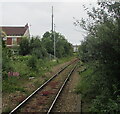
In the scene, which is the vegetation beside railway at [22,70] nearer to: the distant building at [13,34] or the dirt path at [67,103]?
the dirt path at [67,103]

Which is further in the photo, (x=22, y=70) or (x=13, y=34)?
(x=13, y=34)

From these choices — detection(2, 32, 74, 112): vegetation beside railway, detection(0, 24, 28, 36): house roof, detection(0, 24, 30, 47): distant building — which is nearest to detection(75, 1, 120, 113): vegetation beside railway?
detection(2, 32, 74, 112): vegetation beside railway

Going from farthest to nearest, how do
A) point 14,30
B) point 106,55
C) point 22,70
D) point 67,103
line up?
point 14,30, point 22,70, point 67,103, point 106,55

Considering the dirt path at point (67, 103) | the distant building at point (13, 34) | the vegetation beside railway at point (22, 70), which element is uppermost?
the distant building at point (13, 34)

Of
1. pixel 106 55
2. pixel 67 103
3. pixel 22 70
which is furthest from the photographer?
pixel 22 70

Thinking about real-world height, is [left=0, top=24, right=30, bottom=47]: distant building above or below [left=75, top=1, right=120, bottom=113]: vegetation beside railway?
above

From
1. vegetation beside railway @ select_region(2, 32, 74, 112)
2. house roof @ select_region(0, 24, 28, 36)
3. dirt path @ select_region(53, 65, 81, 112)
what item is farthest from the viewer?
house roof @ select_region(0, 24, 28, 36)

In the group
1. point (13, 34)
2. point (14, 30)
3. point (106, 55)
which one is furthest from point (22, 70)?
point (14, 30)

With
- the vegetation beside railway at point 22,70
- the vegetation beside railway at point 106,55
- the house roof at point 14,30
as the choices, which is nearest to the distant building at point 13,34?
the house roof at point 14,30

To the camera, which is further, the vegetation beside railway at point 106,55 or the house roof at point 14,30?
the house roof at point 14,30

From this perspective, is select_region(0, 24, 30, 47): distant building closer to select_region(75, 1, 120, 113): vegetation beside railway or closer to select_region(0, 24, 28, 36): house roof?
select_region(0, 24, 28, 36): house roof

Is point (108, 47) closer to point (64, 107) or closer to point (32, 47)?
point (64, 107)

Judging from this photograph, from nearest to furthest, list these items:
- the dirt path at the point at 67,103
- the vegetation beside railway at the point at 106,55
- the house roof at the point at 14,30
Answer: the vegetation beside railway at the point at 106,55, the dirt path at the point at 67,103, the house roof at the point at 14,30

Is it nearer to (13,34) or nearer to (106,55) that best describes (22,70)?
(106,55)
